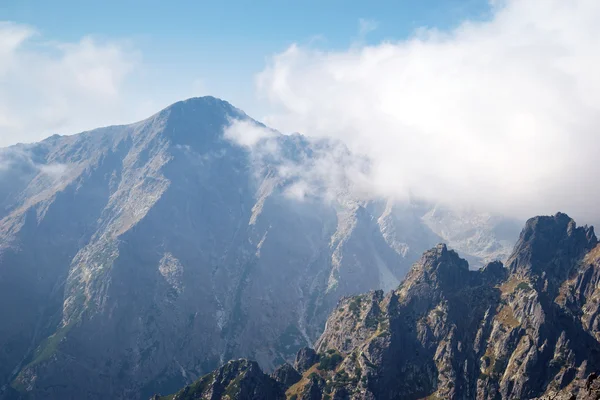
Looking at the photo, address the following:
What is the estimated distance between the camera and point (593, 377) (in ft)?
500

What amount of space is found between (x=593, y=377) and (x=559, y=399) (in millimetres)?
16879

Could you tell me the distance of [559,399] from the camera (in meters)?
145
